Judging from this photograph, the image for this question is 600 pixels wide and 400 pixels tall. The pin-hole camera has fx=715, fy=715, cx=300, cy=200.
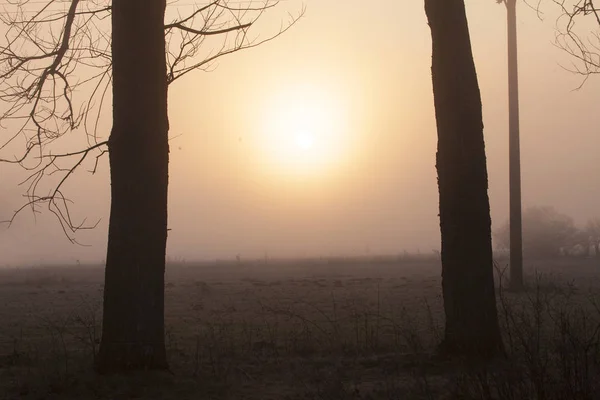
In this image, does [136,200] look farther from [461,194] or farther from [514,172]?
[514,172]

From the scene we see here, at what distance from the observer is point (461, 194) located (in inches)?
320

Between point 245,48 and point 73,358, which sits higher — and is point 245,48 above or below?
above

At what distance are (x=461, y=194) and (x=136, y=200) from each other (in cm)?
364

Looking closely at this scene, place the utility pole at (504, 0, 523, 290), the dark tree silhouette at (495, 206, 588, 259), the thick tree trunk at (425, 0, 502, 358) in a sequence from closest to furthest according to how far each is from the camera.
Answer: the thick tree trunk at (425, 0, 502, 358) < the utility pole at (504, 0, 523, 290) < the dark tree silhouette at (495, 206, 588, 259)

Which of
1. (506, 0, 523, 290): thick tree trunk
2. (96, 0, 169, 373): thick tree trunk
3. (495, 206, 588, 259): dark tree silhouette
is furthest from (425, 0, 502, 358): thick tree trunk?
(495, 206, 588, 259): dark tree silhouette

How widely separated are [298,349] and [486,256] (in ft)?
9.52

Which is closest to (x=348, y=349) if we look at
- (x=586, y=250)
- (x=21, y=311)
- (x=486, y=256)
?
(x=486, y=256)

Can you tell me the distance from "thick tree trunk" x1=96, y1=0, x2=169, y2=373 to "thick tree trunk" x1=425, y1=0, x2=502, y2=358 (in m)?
3.23

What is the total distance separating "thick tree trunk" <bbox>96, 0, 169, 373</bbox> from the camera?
782 centimetres

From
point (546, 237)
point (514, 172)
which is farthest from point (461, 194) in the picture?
point (546, 237)

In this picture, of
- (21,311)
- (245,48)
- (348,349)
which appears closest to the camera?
(348,349)

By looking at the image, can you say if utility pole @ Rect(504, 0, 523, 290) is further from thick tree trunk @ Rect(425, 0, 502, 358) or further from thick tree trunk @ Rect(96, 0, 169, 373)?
thick tree trunk @ Rect(96, 0, 169, 373)

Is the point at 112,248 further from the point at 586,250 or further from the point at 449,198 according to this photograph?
the point at 586,250

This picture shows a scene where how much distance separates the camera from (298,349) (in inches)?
375
